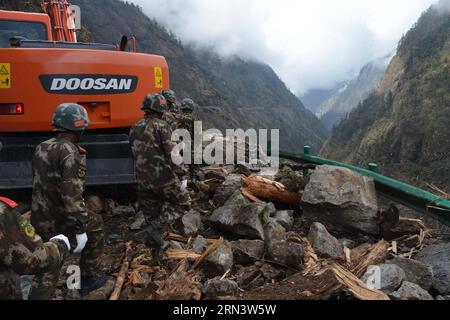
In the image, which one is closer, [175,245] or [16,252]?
[16,252]

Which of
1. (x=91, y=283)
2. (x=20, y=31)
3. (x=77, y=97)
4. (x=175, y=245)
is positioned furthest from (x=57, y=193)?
(x=20, y=31)

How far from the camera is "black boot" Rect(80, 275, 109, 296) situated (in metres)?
4.28

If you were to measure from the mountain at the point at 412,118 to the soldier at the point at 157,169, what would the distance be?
81006mm

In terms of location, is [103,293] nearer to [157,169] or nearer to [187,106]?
[157,169]

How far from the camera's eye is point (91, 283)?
4340 millimetres

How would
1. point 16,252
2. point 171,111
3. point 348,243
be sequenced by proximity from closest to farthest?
point 16,252 < point 348,243 < point 171,111

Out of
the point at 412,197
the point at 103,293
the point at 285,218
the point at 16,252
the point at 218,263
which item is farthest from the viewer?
the point at 285,218

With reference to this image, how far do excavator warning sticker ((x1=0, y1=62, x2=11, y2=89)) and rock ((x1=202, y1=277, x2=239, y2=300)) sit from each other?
3.55 metres

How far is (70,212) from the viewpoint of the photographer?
393 centimetres

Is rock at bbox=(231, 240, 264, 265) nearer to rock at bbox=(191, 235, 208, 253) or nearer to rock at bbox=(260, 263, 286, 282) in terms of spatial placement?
rock at bbox=(260, 263, 286, 282)

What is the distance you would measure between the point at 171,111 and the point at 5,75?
3.48m

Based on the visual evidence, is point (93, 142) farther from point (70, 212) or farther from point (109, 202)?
point (70, 212)

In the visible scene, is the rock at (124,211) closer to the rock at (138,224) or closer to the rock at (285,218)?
the rock at (138,224)
